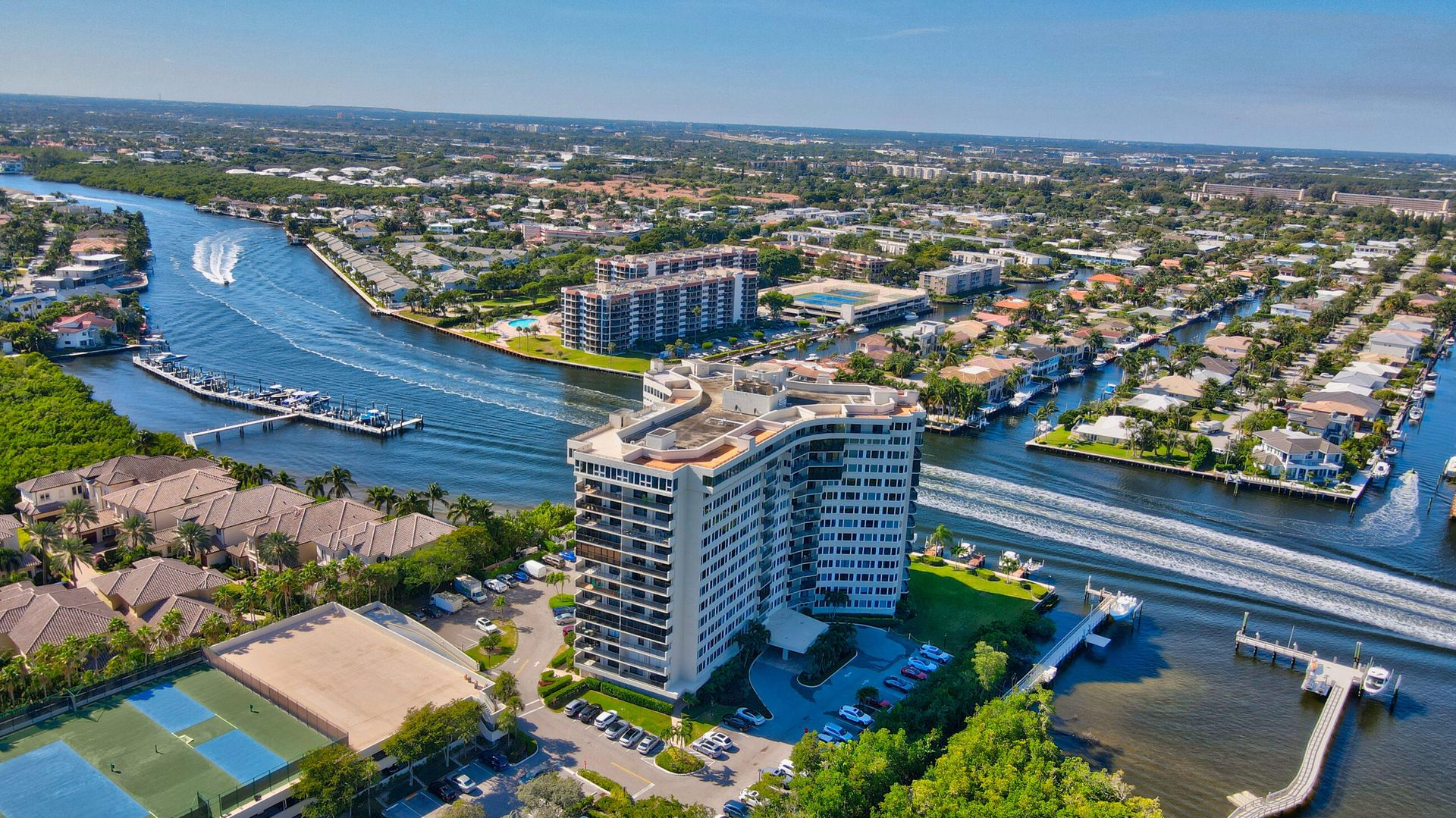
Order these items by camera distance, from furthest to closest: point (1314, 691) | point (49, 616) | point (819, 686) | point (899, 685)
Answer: point (1314, 691), point (899, 685), point (819, 686), point (49, 616)

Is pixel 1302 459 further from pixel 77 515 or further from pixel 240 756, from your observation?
pixel 77 515

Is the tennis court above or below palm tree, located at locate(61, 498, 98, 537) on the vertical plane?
below

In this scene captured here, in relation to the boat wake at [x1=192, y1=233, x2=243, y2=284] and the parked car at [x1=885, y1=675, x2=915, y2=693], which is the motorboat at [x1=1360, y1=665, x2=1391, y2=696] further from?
the boat wake at [x1=192, y1=233, x2=243, y2=284]

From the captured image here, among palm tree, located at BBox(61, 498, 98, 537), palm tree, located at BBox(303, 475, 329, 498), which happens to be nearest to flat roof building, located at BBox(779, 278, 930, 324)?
palm tree, located at BBox(303, 475, 329, 498)

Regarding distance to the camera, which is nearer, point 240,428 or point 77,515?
point 77,515

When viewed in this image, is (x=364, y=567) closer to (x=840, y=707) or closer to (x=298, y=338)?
Result: (x=840, y=707)

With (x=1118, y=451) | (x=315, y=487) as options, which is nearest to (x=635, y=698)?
(x=315, y=487)

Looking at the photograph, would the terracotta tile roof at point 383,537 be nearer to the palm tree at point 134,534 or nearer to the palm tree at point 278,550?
the palm tree at point 278,550
